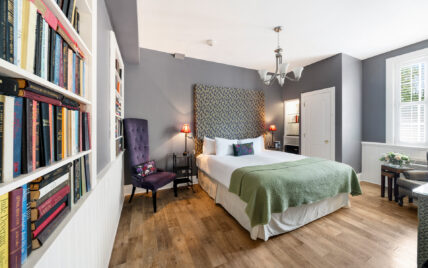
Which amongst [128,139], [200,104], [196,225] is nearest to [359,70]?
[200,104]

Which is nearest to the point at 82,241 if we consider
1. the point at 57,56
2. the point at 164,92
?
the point at 57,56

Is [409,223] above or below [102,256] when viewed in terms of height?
below

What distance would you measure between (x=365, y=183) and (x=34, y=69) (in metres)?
5.23

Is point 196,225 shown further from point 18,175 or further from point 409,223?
point 409,223

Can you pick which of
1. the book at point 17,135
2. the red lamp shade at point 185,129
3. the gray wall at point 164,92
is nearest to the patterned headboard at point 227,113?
the gray wall at point 164,92

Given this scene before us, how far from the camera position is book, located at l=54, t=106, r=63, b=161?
694mm

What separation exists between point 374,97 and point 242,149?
10.5 feet

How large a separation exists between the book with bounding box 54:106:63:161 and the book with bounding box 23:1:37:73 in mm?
202

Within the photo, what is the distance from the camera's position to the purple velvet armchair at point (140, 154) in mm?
2424

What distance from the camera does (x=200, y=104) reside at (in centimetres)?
361

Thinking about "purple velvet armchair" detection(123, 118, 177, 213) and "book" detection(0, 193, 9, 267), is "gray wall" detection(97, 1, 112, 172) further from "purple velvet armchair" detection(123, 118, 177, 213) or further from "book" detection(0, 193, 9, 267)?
"book" detection(0, 193, 9, 267)

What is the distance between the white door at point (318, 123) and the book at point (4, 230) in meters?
4.51

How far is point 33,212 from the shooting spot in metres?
0.56

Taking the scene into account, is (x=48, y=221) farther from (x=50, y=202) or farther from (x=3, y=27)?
(x=3, y=27)
